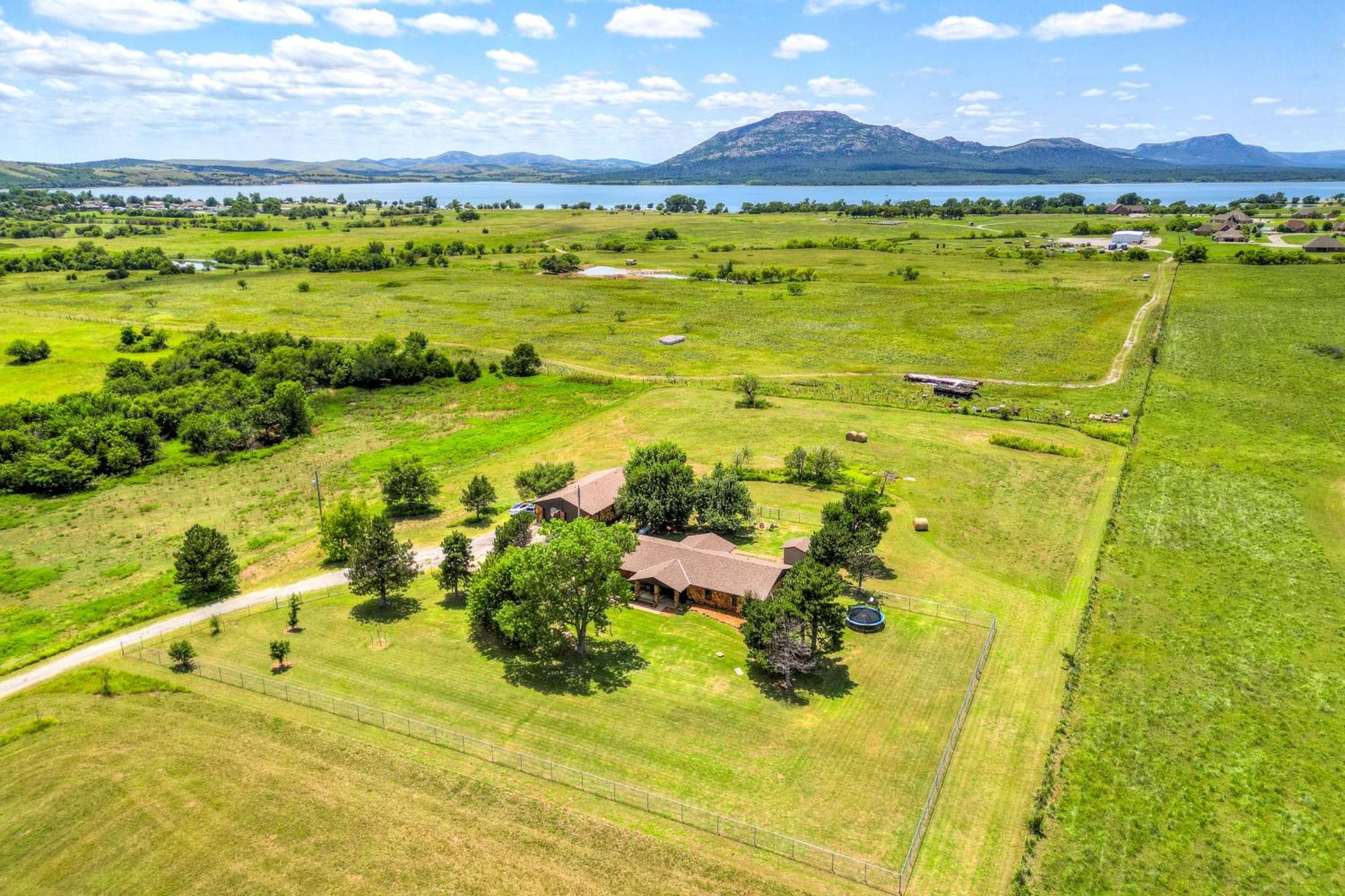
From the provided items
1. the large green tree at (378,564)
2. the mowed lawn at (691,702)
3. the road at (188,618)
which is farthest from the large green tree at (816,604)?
the large green tree at (378,564)

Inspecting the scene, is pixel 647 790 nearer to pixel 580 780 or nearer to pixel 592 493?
pixel 580 780

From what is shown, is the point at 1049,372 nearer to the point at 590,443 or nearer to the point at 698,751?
the point at 590,443

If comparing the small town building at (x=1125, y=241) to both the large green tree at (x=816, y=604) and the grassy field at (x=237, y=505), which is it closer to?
the grassy field at (x=237, y=505)

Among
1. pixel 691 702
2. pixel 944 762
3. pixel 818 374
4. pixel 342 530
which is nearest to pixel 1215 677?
pixel 944 762

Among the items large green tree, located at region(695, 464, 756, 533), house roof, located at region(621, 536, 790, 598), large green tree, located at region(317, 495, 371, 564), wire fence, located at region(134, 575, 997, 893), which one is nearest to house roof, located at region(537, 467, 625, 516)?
large green tree, located at region(695, 464, 756, 533)

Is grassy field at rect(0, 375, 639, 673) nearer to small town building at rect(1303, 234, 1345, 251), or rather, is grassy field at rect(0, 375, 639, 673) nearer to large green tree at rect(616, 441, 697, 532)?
large green tree at rect(616, 441, 697, 532)

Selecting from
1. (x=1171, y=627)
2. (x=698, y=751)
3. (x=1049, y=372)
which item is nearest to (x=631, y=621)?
(x=698, y=751)
